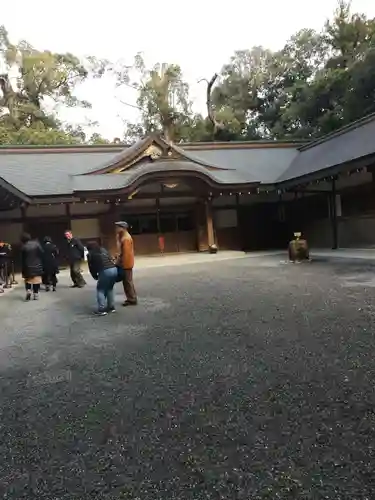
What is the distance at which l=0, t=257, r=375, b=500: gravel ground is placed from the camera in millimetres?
2152

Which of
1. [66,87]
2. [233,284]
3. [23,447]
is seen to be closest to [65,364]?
[23,447]

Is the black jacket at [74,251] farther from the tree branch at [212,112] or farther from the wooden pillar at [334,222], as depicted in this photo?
the tree branch at [212,112]

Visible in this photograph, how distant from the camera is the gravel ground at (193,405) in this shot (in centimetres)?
215

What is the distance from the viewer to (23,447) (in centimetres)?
258

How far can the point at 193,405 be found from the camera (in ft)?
9.95

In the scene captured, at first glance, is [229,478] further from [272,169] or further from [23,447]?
[272,169]

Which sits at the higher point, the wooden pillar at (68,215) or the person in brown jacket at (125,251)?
the wooden pillar at (68,215)

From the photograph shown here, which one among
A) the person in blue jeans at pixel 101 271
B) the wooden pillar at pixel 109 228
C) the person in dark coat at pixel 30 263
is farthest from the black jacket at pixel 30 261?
the wooden pillar at pixel 109 228

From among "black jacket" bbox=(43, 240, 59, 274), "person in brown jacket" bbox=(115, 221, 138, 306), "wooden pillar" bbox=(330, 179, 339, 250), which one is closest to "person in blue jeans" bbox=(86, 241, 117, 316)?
"person in brown jacket" bbox=(115, 221, 138, 306)

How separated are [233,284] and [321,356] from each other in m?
4.96

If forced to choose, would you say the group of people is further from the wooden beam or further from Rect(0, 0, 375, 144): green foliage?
Rect(0, 0, 375, 144): green foliage

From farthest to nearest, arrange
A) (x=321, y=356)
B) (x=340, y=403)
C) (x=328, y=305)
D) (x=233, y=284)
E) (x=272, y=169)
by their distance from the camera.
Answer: (x=272, y=169), (x=233, y=284), (x=328, y=305), (x=321, y=356), (x=340, y=403)

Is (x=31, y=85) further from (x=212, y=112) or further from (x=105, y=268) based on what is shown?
(x=105, y=268)

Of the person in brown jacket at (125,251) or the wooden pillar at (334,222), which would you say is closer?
the person in brown jacket at (125,251)
